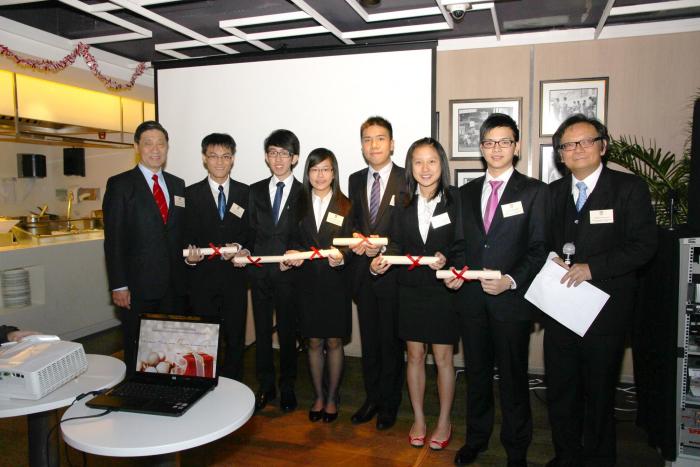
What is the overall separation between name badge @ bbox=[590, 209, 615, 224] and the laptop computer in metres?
1.93

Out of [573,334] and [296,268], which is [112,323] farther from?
[573,334]

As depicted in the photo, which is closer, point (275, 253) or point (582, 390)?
point (582, 390)

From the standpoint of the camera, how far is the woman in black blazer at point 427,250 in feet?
8.89

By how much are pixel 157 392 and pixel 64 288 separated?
403 centimetres

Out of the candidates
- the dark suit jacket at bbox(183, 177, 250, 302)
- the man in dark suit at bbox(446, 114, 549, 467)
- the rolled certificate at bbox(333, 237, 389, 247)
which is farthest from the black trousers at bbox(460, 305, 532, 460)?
the dark suit jacket at bbox(183, 177, 250, 302)

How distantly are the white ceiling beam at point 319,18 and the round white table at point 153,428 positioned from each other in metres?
3.20

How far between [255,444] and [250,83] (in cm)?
301

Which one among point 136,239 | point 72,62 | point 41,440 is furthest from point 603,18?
point 72,62

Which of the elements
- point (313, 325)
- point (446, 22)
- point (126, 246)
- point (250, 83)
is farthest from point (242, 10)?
point (313, 325)

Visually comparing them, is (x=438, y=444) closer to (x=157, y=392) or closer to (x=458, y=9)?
(x=157, y=392)

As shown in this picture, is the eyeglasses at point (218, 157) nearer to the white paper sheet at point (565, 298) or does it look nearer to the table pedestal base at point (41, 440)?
the table pedestal base at point (41, 440)

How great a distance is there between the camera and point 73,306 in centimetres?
514

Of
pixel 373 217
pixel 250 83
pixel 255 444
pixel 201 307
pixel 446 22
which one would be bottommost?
pixel 255 444

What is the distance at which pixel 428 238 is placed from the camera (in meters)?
2.73
